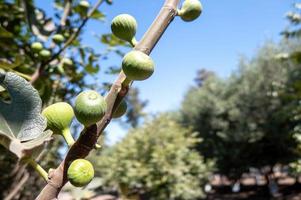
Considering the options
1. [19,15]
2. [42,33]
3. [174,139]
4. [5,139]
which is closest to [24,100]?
[5,139]

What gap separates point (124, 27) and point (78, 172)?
25 centimetres

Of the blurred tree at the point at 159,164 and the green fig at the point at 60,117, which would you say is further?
the blurred tree at the point at 159,164

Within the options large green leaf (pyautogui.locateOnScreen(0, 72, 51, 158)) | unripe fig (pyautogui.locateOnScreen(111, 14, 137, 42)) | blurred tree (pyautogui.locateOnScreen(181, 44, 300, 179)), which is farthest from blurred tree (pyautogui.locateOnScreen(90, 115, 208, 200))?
large green leaf (pyautogui.locateOnScreen(0, 72, 51, 158))

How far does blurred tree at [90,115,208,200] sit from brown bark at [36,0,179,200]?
1120 cm

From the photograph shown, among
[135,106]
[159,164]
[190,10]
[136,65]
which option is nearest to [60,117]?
[136,65]

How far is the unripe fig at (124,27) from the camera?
1.92 ft

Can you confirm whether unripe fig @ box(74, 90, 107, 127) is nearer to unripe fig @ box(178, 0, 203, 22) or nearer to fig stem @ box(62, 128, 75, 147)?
fig stem @ box(62, 128, 75, 147)

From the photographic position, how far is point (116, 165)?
1432 centimetres

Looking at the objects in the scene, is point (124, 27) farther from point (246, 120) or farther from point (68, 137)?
point (246, 120)

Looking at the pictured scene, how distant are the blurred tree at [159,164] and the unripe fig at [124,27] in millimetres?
11114

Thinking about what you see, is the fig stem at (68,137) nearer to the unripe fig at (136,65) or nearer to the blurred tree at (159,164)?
the unripe fig at (136,65)

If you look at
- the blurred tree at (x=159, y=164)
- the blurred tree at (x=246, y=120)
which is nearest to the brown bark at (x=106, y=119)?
the blurred tree at (x=159, y=164)

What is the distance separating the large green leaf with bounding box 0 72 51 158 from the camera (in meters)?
0.39

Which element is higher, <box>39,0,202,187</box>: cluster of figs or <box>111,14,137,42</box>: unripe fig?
<box>111,14,137,42</box>: unripe fig
